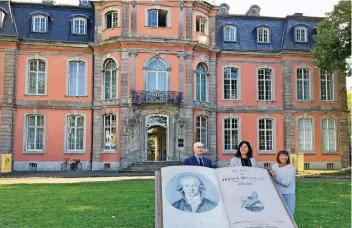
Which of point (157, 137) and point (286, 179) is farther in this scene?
point (157, 137)

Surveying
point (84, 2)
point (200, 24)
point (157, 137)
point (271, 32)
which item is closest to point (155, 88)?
point (200, 24)

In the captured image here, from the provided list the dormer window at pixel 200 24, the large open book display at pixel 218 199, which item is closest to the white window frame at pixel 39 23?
the dormer window at pixel 200 24

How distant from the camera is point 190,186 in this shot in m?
4.46

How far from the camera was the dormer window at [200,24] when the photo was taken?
25.4 m

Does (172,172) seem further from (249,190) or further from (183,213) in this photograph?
(249,190)

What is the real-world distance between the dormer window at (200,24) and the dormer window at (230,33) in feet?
7.52

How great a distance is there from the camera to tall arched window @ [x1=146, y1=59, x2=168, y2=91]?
23891mm

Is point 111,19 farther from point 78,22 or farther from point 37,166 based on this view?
point 37,166

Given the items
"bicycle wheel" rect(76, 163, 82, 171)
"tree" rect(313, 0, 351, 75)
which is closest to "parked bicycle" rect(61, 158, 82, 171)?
"bicycle wheel" rect(76, 163, 82, 171)

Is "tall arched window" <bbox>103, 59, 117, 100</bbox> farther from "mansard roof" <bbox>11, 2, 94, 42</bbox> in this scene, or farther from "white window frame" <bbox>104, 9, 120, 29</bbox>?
"mansard roof" <bbox>11, 2, 94, 42</bbox>

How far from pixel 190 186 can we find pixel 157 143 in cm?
2351

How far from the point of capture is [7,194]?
1205 centimetres

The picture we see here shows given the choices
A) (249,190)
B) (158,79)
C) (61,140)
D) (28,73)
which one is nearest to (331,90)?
(158,79)

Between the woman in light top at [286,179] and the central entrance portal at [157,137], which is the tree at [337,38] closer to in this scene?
the central entrance portal at [157,137]
